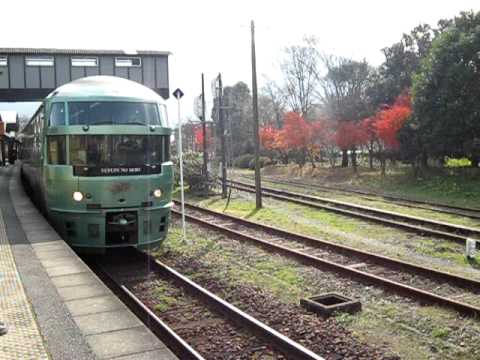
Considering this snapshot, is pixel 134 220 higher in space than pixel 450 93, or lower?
lower

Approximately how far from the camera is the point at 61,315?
19.2 feet

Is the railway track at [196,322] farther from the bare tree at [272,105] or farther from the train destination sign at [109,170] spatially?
the bare tree at [272,105]

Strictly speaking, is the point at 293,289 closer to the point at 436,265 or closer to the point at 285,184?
the point at 436,265

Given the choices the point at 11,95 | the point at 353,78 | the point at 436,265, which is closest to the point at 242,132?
the point at 353,78

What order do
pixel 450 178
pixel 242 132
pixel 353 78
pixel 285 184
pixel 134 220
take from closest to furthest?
pixel 134 220, pixel 450 178, pixel 285 184, pixel 353 78, pixel 242 132

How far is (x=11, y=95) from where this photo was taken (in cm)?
4006

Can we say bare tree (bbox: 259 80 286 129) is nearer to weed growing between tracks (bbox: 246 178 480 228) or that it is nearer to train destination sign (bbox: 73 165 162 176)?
weed growing between tracks (bbox: 246 178 480 228)

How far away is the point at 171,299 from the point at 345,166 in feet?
110

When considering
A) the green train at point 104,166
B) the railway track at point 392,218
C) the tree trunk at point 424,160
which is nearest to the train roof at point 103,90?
the green train at point 104,166

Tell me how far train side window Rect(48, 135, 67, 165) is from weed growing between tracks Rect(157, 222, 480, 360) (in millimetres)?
3133

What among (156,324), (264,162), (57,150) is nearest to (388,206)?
(57,150)

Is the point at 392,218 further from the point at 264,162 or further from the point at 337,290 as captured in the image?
the point at 264,162

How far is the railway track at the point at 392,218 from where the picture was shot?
1416 centimetres

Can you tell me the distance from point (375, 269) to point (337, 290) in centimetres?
174
